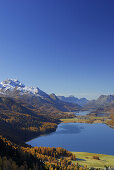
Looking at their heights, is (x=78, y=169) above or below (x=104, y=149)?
above

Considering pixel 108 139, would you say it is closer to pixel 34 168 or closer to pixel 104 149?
pixel 104 149

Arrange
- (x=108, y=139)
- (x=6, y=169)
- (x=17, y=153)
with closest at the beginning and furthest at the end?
(x=6, y=169), (x=17, y=153), (x=108, y=139)

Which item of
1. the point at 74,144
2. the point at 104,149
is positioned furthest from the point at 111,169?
the point at 74,144

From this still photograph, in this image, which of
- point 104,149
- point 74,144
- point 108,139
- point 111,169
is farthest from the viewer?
point 108,139

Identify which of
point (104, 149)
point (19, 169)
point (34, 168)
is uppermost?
point (19, 169)

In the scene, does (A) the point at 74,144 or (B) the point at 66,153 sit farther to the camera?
(A) the point at 74,144

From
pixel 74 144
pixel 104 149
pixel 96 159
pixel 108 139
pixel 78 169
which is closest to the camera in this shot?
pixel 78 169

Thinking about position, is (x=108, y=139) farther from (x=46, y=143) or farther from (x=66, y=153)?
(x=66, y=153)

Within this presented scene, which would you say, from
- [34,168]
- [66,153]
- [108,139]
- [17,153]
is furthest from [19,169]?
[108,139]

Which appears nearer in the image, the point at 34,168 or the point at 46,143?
the point at 34,168

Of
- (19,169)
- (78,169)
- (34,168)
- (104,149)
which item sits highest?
(19,169)
